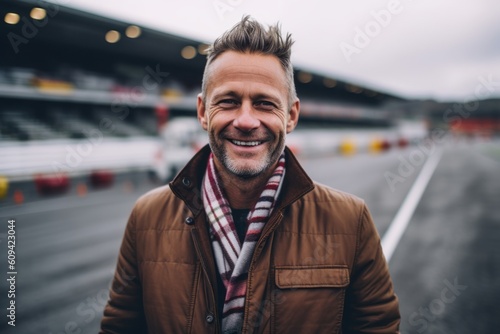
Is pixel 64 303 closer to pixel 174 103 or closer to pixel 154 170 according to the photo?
pixel 154 170

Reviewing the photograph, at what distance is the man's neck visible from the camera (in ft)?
6.12

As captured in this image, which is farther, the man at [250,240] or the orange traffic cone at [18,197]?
the orange traffic cone at [18,197]

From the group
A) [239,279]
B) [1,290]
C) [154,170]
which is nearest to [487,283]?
[239,279]

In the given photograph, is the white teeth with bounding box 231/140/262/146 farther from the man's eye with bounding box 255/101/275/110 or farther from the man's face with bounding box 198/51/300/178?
the man's eye with bounding box 255/101/275/110

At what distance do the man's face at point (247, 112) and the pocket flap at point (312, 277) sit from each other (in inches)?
20.3

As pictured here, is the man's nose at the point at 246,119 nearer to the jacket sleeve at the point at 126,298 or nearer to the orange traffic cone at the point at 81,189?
the jacket sleeve at the point at 126,298

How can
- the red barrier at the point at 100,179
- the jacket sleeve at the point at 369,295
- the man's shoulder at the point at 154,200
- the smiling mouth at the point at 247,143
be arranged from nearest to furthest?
the jacket sleeve at the point at 369,295 → the smiling mouth at the point at 247,143 → the man's shoulder at the point at 154,200 → the red barrier at the point at 100,179

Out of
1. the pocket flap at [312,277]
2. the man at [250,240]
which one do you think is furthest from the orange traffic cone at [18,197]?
the pocket flap at [312,277]

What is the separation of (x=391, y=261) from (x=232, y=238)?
396cm

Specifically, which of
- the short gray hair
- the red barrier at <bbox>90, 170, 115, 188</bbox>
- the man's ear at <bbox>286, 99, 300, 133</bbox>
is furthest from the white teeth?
the red barrier at <bbox>90, 170, 115, 188</bbox>

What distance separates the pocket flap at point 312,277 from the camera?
5.35 ft

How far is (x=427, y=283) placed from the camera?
4273 mm

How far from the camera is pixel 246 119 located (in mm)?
1752

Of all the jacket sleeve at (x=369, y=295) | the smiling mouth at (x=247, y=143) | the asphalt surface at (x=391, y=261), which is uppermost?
the smiling mouth at (x=247, y=143)
